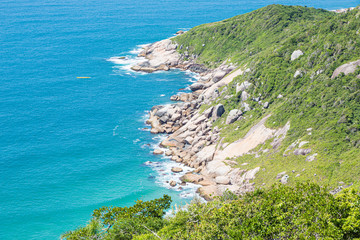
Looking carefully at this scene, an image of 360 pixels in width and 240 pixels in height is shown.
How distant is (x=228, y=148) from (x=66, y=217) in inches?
1500

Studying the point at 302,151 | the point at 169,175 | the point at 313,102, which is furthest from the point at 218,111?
the point at 302,151

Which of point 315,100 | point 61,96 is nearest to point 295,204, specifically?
point 315,100

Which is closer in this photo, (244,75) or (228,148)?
(228,148)

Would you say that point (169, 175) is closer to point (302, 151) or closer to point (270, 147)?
point (270, 147)

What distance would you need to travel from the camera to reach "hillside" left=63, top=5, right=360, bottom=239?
37.6 metres

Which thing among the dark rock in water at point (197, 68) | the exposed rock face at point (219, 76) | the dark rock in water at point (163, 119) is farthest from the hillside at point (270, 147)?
the dark rock in water at point (197, 68)

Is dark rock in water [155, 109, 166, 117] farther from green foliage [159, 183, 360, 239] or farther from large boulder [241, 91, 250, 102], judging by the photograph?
green foliage [159, 183, 360, 239]

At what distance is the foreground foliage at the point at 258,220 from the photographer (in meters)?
33.7

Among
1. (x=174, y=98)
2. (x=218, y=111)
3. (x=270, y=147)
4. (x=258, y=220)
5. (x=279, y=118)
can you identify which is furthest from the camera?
(x=174, y=98)

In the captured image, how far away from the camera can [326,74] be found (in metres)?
79.4

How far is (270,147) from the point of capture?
75.4 m

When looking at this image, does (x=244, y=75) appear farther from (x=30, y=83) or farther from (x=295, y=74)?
(x=30, y=83)

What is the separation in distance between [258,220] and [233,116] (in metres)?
56.2

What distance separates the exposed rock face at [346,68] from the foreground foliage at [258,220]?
140 ft
